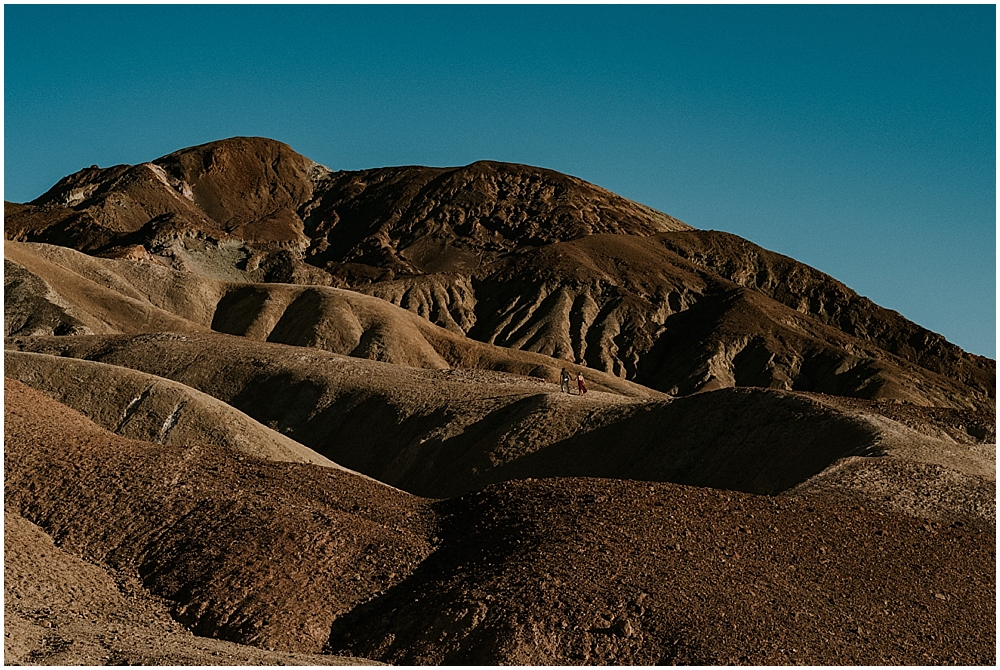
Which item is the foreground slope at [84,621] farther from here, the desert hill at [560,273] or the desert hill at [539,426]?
the desert hill at [560,273]

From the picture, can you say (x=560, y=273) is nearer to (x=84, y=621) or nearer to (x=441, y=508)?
(x=441, y=508)

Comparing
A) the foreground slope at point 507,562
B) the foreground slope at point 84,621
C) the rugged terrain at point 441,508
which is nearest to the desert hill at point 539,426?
the rugged terrain at point 441,508

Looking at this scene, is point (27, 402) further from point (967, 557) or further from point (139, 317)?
point (139, 317)

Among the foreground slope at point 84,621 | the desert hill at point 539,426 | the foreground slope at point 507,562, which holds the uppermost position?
the desert hill at point 539,426

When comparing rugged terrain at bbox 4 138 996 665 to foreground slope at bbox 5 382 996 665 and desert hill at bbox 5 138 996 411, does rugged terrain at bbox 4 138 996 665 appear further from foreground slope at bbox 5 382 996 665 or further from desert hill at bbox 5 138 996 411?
desert hill at bbox 5 138 996 411

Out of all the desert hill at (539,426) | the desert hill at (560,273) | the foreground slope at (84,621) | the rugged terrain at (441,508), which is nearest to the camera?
the foreground slope at (84,621)

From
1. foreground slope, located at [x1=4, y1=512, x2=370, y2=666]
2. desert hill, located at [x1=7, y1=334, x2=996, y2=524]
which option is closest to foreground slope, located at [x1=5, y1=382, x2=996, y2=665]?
→ foreground slope, located at [x1=4, y1=512, x2=370, y2=666]

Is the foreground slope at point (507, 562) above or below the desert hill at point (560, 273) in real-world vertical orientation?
below

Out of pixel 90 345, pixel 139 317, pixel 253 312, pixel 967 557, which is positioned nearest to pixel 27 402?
pixel 967 557
